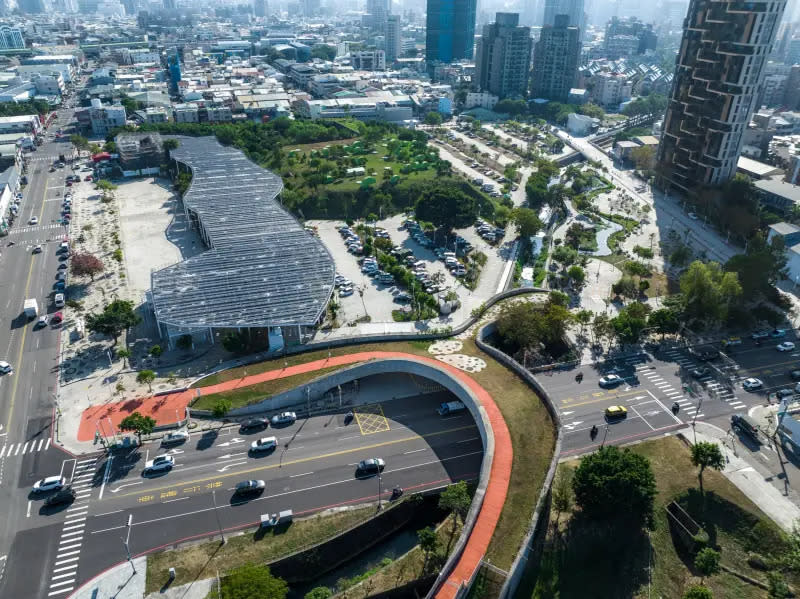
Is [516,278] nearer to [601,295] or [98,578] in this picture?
[601,295]

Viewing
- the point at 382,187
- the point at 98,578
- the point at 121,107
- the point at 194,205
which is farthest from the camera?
the point at 121,107

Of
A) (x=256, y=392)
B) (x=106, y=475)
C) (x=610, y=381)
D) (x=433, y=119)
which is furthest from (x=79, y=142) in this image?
(x=610, y=381)

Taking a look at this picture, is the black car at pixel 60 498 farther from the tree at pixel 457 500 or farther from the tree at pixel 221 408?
the tree at pixel 457 500

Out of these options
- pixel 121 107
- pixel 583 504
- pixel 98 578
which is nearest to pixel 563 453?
pixel 583 504

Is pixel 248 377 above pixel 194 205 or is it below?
below

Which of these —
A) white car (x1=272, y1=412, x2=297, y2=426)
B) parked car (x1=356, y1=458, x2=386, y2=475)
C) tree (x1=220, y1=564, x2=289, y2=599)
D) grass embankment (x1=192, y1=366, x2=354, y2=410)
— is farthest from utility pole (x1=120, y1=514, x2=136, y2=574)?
parked car (x1=356, y1=458, x2=386, y2=475)

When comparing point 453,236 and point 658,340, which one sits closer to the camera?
point 658,340

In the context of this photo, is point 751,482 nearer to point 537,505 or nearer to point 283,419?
point 537,505
